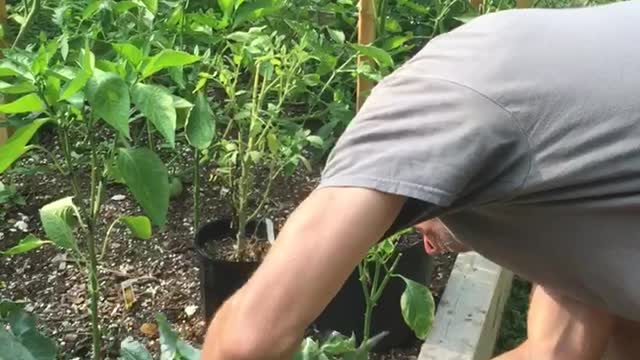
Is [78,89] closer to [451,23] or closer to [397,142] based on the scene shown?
[397,142]

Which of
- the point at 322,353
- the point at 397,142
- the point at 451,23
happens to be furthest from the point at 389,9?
the point at 397,142

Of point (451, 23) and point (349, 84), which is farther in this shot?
point (451, 23)

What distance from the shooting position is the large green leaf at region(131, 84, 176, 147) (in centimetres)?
185

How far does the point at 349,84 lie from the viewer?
3.24m

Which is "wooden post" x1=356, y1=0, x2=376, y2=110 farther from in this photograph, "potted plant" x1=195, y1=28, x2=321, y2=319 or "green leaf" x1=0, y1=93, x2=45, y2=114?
"green leaf" x1=0, y1=93, x2=45, y2=114

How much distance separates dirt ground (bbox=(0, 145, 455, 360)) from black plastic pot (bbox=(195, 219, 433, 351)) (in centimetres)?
7

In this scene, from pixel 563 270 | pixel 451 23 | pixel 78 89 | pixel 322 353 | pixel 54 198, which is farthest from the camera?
pixel 451 23

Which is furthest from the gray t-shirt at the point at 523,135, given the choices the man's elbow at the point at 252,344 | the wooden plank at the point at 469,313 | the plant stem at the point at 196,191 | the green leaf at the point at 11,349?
the plant stem at the point at 196,191

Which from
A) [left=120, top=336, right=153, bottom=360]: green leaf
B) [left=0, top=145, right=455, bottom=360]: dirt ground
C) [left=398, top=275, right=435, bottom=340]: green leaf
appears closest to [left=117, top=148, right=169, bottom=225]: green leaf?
[left=120, top=336, right=153, bottom=360]: green leaf

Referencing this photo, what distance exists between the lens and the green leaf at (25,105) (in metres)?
1.80

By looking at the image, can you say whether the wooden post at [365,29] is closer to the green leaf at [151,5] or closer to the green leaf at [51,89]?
the green leaf at [151,5]

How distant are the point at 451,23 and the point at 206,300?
1440 millimetres

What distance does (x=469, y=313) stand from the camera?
2.72 metres

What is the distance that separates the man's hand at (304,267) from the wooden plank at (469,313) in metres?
1.32
